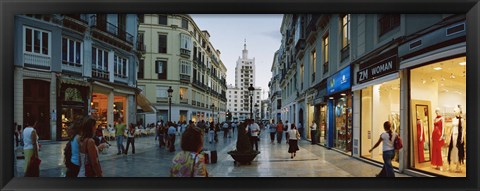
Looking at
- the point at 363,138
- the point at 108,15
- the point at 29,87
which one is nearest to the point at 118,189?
the point at 29,87

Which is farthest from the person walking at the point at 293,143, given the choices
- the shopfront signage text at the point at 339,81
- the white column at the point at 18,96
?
the white column at the point at 18,96

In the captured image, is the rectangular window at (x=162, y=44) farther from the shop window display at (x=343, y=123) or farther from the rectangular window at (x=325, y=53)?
the rectangular window at (x=325, y=53)

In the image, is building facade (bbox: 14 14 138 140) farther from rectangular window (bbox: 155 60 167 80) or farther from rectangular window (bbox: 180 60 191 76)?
rectangular window (bbox: 180 60 191 76)

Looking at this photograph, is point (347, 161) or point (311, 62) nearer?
point (347, 161)

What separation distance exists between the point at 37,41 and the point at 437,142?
9.26m

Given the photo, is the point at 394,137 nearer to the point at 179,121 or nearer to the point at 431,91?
the point at 431,91

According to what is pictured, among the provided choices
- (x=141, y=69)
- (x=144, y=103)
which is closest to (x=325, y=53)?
(x=144, y=103)

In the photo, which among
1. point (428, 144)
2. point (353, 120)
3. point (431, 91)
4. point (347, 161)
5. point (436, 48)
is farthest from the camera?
point (353, 120)

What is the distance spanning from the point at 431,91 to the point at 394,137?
2.13m

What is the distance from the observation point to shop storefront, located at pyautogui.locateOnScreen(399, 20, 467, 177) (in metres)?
6.14

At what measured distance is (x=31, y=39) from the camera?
6.37m

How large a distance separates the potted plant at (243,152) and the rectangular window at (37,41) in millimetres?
5868

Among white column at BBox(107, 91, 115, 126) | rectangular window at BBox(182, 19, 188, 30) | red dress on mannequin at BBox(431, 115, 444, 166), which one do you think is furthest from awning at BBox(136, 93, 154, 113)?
red dress on mannequin at BBox(431, 115, 444, 166)

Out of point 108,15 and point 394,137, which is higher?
point 108,15
